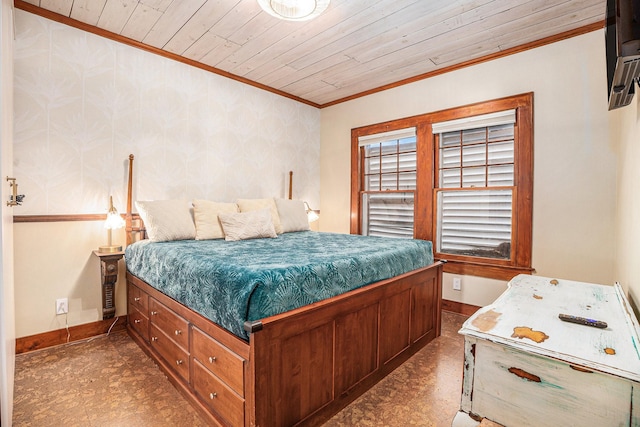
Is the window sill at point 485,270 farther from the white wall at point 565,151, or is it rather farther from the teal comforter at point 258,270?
the teal comforter at point 258,270

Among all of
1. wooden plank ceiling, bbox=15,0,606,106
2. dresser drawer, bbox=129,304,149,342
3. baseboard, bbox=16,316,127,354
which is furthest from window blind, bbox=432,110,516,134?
baseboard, bbox=16,316,127,354

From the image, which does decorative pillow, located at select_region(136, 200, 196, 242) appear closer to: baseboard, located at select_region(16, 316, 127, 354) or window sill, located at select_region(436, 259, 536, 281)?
baseboard, located at select_region(16, 316, 127, 354)

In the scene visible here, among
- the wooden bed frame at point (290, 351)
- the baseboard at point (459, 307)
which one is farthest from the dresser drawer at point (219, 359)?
the baseboard at point (459, 307)

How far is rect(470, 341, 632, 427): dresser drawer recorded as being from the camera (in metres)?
0.77

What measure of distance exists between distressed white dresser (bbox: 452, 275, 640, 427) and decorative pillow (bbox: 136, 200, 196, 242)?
92.1 inches

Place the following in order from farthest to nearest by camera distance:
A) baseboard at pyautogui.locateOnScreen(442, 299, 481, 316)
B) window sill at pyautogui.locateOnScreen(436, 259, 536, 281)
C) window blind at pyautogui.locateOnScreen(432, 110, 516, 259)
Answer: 1. baseboard at pyautogui.locateOnScreen(442, 299, 481, 316)
2. window blind at pyautogui.locateOnScreen(432, 110, 516, 259)
3. window sill at pyautogui.locateOnScreen(436, 259, 536, 281)

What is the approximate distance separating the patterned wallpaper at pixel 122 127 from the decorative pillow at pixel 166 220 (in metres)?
0.38

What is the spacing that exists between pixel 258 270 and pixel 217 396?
0.68m

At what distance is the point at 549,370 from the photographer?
0.84 meters

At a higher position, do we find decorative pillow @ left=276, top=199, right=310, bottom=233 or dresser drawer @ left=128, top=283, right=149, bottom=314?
decorative pillow @ left=276, top=199, right=310, bottom=233

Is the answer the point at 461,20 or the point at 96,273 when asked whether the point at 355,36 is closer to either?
the point at 461,20

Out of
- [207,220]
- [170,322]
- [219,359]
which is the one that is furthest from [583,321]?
[207,220]

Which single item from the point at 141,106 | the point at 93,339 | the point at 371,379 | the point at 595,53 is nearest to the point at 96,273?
the point at 93,339

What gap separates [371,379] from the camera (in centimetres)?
192
